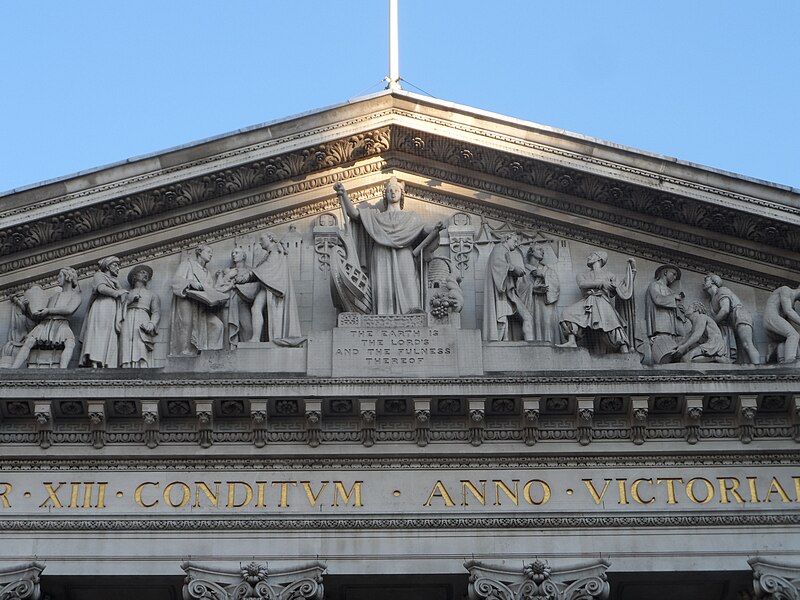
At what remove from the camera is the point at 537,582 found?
23.7 metres

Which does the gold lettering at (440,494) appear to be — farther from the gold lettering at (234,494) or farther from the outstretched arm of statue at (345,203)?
the outstretched arm of statue at (345,203)

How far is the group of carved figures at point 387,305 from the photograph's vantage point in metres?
25.9

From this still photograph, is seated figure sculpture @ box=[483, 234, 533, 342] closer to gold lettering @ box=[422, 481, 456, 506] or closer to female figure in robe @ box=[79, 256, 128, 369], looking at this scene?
gold lettering @ box=[422, 481, 456, 506]

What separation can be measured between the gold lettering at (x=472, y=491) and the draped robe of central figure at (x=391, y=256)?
277 centimetres

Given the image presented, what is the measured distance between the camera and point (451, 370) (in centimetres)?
2536

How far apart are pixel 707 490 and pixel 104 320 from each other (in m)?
9.03

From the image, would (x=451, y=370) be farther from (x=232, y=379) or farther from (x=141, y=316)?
(x=141, y=316)

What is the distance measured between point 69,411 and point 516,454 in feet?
20.7

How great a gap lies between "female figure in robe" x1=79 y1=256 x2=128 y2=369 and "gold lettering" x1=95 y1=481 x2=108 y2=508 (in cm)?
177

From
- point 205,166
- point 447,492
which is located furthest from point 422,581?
point 205,166

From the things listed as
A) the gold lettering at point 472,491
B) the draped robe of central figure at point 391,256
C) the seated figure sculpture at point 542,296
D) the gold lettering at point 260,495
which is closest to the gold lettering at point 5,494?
the gold lettering at point 260,495

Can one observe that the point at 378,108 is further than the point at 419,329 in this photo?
Yes

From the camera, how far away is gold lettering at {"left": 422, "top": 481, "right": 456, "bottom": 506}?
80.9 feet

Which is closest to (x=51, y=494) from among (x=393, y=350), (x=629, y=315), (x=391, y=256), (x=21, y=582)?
(x=21, y=582)
